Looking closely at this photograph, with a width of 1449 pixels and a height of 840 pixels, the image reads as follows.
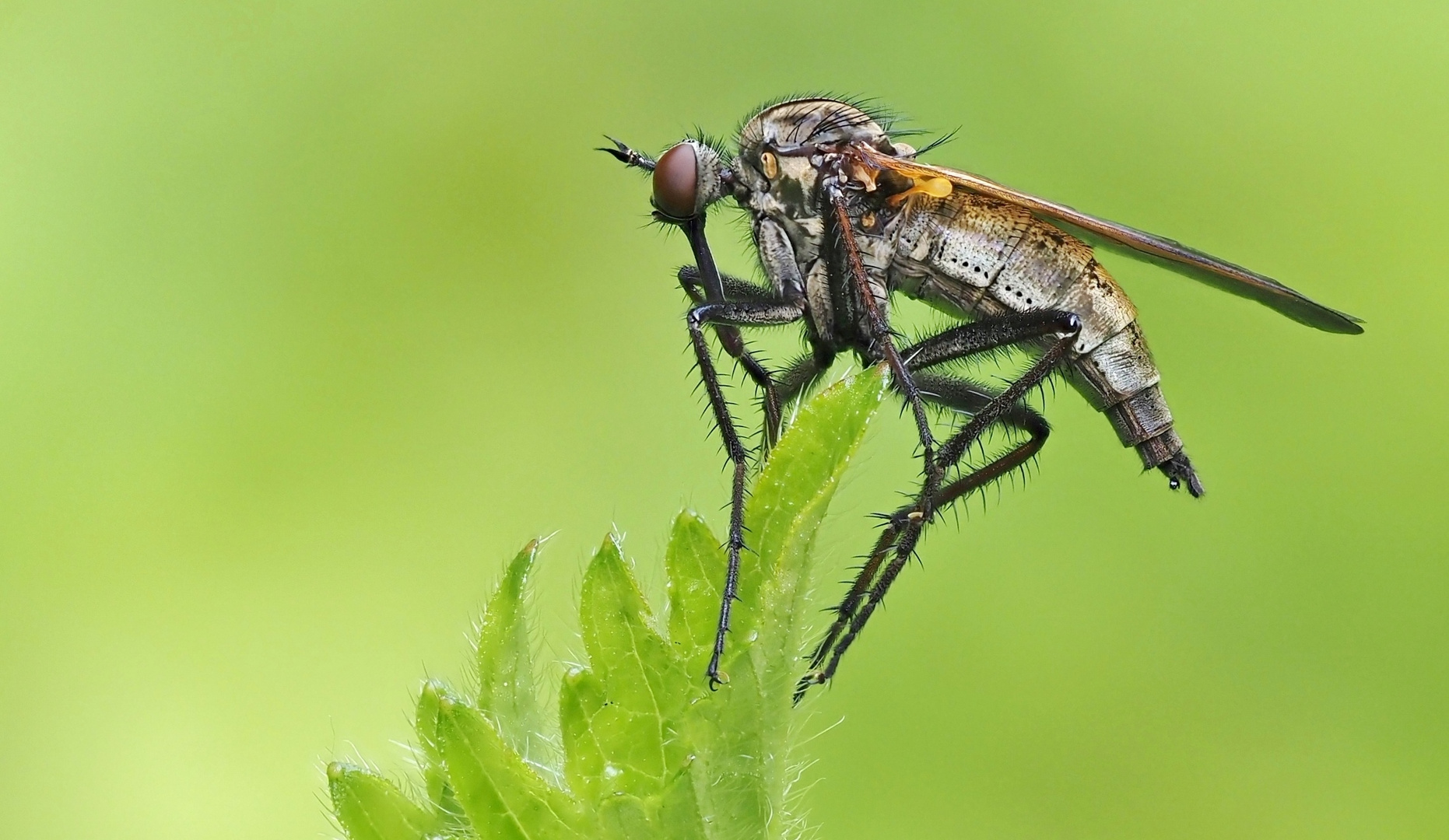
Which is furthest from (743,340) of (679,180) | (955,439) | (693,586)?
(693,586)

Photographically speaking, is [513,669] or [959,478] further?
[959,478]

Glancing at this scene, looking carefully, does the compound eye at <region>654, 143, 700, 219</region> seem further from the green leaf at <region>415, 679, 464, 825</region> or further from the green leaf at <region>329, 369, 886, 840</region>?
the green leaf at <region>415, 679, 464, 825</region>

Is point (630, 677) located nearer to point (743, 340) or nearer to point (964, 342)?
point (964, 342)

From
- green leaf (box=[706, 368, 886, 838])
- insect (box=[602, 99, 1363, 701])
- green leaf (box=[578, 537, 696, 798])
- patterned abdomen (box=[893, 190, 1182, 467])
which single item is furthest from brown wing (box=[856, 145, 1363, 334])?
green leaf (box=[578, 537, 696, 798])

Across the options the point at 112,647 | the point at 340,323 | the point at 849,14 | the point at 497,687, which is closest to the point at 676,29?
the point at 849,14

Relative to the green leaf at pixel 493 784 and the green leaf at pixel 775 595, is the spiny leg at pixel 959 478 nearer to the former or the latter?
the green leaf at pixel 775 595

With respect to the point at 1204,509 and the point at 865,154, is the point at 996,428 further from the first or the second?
the point at 1204,509
